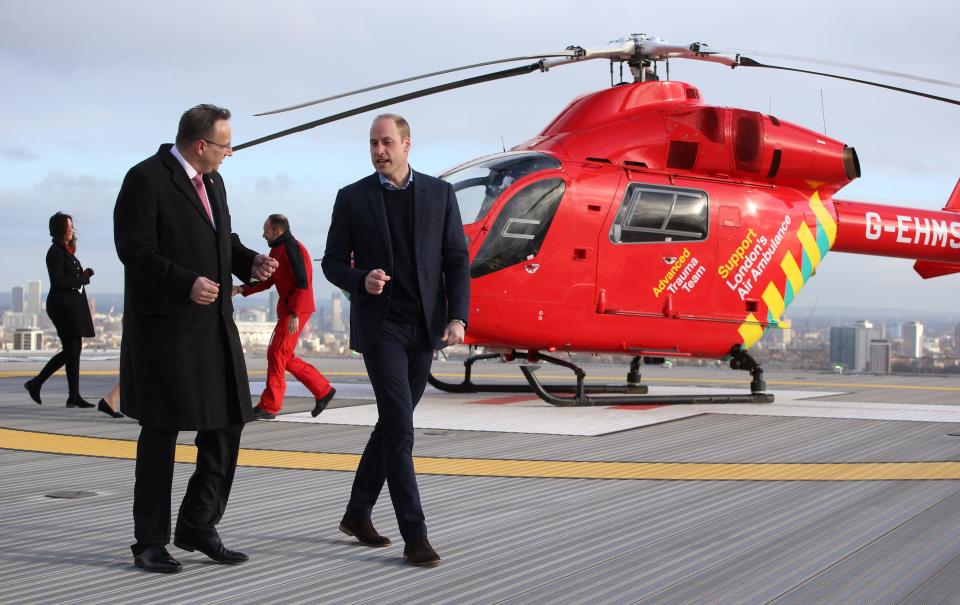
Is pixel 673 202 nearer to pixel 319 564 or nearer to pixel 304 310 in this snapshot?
pixel 304 310

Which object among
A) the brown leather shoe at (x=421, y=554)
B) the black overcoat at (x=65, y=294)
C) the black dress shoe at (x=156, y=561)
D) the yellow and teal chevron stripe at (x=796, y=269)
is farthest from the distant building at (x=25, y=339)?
the brown leather shoe at (x=421, y=554)

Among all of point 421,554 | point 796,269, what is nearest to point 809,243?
point 796,269

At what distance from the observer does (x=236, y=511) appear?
4.95 metres

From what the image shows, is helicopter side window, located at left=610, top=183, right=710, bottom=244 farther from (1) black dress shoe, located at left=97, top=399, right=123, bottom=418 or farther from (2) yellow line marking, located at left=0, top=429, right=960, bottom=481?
(1) black dress shoe, located at left=97, top=399, right=123, bottom=418

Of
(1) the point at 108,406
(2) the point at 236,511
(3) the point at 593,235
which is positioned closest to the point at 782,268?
(3) the point at 593,235

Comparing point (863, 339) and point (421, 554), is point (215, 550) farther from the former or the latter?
point (863, 339)

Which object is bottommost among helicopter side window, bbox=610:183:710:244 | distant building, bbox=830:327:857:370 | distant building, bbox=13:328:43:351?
distant building, bbox=13:328:43:351

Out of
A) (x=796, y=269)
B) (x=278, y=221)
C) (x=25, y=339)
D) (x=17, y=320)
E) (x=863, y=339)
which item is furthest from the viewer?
(x=17, y=320)

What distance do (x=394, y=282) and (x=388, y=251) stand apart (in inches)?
5.0

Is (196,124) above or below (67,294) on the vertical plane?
above

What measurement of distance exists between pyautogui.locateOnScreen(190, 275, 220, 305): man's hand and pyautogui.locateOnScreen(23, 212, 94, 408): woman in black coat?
6065mm

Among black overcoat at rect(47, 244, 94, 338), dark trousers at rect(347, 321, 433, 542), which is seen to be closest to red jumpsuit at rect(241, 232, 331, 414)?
black overcoat at rect(47, 244, 94, 338)

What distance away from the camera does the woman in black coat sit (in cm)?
938

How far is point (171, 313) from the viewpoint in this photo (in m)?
3.95
